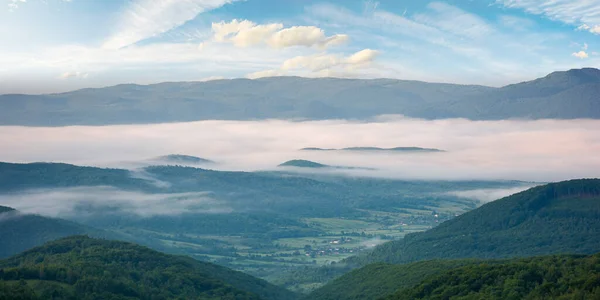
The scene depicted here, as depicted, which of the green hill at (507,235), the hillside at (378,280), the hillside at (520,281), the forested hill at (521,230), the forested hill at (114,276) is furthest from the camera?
the forested hill at (521,230)

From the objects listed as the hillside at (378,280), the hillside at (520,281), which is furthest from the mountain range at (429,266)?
the hillside at (378,280)

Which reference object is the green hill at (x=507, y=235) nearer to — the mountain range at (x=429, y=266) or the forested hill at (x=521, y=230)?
the forested hill at (x=521, y=230)

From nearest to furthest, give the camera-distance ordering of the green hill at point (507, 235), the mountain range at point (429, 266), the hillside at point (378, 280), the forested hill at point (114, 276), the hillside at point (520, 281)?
the hillside at point (520, 281)
the mountain range at point (429, 266)
the forested hill at point (114, 276)
the hillside at point (378, 280)
the green hill at point (507, 235)

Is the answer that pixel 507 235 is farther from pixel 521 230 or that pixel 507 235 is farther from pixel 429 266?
pixel 429 266

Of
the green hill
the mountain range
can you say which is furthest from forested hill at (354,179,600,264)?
the mountain range

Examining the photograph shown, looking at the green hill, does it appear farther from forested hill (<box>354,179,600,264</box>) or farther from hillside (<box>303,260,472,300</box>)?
hillside (<box>303,260,472,300</box>)

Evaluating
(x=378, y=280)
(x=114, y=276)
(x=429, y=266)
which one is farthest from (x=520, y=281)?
(x=114, y=276)

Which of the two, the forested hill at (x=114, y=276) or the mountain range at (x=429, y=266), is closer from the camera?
the mountain range at (x=429, y=266)

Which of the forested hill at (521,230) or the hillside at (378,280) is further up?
the forested hill at (521,230)
